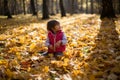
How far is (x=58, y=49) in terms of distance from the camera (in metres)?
6.36

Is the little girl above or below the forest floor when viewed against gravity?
above

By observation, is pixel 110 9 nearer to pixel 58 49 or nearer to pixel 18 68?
pixel 58 49

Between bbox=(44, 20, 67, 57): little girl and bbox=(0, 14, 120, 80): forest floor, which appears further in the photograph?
bbox=(44, 20, 67, 57): little girl

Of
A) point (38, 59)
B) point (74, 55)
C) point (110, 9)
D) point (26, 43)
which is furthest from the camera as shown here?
point (110, 9)

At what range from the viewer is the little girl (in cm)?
634

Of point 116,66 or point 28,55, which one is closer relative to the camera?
point 116,66

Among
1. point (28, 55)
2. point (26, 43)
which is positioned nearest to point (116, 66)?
point (28, 55)

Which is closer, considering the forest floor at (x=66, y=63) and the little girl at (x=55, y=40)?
the forest floor at (x=66, y=63)

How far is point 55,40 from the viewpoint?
6484 mm

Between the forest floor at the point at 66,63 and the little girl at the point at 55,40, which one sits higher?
the little girl at the point at 55,40

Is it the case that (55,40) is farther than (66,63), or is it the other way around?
(55,40)

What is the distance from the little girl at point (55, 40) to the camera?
634cm

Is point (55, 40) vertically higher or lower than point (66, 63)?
higher

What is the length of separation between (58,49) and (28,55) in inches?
31.9
